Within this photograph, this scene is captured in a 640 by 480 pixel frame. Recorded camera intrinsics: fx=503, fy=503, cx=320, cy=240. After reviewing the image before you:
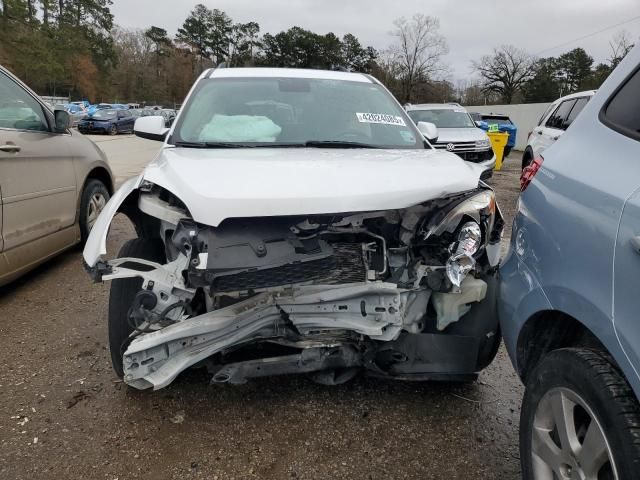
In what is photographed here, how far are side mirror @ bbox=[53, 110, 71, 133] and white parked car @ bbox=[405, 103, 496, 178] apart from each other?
7.59 m

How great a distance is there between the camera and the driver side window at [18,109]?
3.88 meters

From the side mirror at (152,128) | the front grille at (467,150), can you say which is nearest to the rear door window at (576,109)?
the front grille at (467,150)

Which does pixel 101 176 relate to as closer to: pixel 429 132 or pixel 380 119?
pixel 380 119

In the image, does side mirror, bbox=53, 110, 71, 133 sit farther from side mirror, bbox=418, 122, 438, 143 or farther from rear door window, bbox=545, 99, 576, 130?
rear door window, bbox=545, 99, 576, 130

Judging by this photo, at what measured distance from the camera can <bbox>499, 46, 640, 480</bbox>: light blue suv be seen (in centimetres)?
135

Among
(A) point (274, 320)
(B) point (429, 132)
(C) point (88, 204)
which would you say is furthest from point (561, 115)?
(A) point (274, 320)

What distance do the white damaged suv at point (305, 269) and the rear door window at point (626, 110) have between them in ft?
2.36

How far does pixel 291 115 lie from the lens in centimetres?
348

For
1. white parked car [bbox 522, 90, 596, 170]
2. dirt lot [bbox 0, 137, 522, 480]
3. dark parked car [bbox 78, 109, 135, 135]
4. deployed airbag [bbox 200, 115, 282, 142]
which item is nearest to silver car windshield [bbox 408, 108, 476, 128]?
white parked car [bbox 522, 90, 596, 170]

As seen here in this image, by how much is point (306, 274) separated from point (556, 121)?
8.20 metres

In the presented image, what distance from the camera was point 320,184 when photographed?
2.20m

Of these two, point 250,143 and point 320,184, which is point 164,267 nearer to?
point 320,184

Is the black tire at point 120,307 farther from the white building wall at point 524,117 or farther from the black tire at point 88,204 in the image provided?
the white building wall at point 524,117

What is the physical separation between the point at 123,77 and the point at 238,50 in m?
19.2
